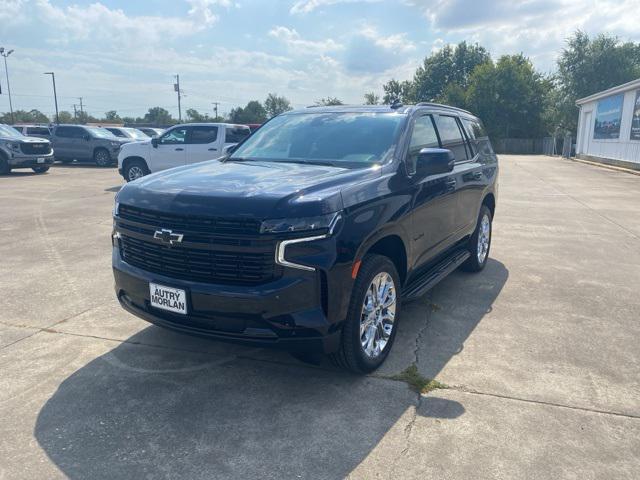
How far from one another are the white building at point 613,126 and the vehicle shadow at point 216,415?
23729mm

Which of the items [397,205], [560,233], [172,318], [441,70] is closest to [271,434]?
[172,318]

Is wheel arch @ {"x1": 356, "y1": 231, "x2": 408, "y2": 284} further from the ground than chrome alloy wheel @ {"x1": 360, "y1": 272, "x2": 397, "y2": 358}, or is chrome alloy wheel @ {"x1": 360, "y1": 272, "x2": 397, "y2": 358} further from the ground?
wheel arch @ {"x1": 356, "y1": 231, "x2": 408, "y2": 284}

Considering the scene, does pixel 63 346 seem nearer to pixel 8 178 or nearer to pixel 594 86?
pixel 8 178

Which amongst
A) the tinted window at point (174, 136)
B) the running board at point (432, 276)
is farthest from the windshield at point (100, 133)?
the running board at point (432, 276)

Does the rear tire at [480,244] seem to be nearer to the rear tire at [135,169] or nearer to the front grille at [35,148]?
the rear tire at [135,169]

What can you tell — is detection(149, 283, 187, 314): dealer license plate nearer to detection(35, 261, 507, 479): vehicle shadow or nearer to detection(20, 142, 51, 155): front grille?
detection(35, 261, 507, 479): vehicle shadow

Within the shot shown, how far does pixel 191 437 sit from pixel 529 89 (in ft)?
187

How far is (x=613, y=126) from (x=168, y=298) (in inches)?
1126

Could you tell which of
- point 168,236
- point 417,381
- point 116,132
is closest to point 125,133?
point 116,132

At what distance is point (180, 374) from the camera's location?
3.75 m

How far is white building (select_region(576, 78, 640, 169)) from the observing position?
2323cm

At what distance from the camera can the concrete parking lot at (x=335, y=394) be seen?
2807mm

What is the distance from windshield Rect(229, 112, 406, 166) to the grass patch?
1633mm

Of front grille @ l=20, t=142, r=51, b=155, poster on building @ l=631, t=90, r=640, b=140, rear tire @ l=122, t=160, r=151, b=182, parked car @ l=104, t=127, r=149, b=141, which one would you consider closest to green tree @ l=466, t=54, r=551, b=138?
poster on building @ l=631, t=90, r=640, b=140
